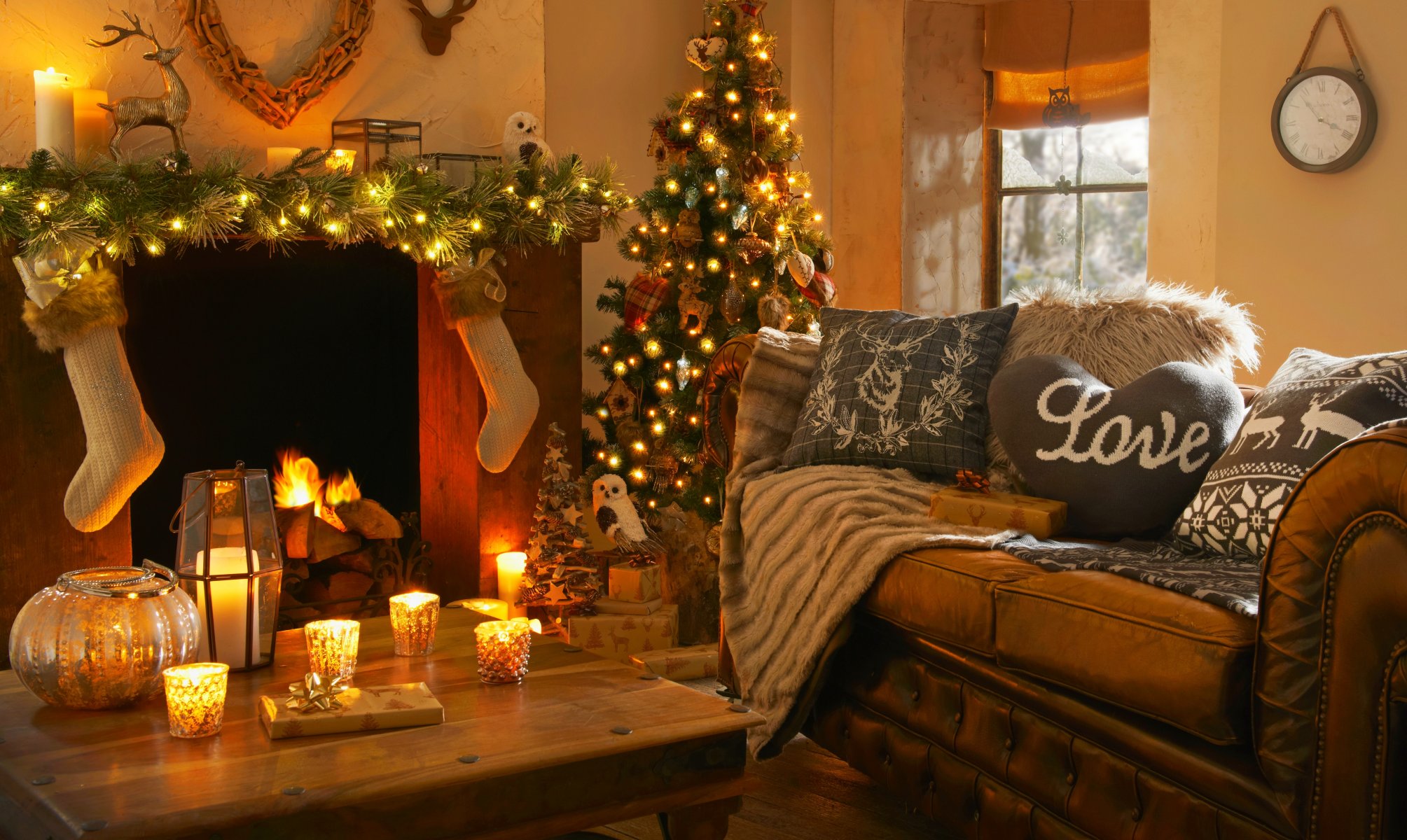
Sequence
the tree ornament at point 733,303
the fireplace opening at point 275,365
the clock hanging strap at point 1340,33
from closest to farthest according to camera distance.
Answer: the fireplace opening at point 275,365 < the clock hanging strap at point 1340,33 < the tree ornament at point 733,303

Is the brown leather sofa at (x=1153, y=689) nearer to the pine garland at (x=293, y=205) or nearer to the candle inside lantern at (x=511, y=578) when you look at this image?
the candle inside lantern at (x=511, y=578)

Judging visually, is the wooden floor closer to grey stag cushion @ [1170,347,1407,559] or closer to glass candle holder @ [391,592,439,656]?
glass candle holder @ [391,592,439,656]

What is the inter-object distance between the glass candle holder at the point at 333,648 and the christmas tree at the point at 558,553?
157 cm

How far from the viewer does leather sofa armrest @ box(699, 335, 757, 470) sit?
2.76 meters

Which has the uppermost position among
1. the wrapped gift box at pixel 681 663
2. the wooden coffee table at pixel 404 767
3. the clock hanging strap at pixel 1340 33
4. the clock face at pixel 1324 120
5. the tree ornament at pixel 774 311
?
the clock hanging strap at pixel 1340 33

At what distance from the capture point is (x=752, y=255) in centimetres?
347

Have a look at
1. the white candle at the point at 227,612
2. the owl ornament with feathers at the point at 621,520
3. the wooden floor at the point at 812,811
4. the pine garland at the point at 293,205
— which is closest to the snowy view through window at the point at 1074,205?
the pine garland at the point at 293,205

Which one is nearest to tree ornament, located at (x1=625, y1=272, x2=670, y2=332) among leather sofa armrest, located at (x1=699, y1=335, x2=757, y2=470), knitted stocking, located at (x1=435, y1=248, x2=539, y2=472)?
knitted stocking, located at (x1=435, y1=248, x2=539, y2=472)

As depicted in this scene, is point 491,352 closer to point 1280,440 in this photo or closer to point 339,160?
point 339,160

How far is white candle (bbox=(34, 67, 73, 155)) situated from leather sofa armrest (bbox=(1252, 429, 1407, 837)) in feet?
8.57

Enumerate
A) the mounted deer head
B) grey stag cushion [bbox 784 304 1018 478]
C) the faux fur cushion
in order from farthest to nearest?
the mounted deer head
grey stag cushion [bbox 784 304 1018 478]
the faux fur cushion

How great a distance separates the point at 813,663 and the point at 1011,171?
3213mm

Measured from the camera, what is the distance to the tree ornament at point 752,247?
3.45 meters

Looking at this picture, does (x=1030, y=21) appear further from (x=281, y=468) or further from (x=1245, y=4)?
(x=281, y=468)
